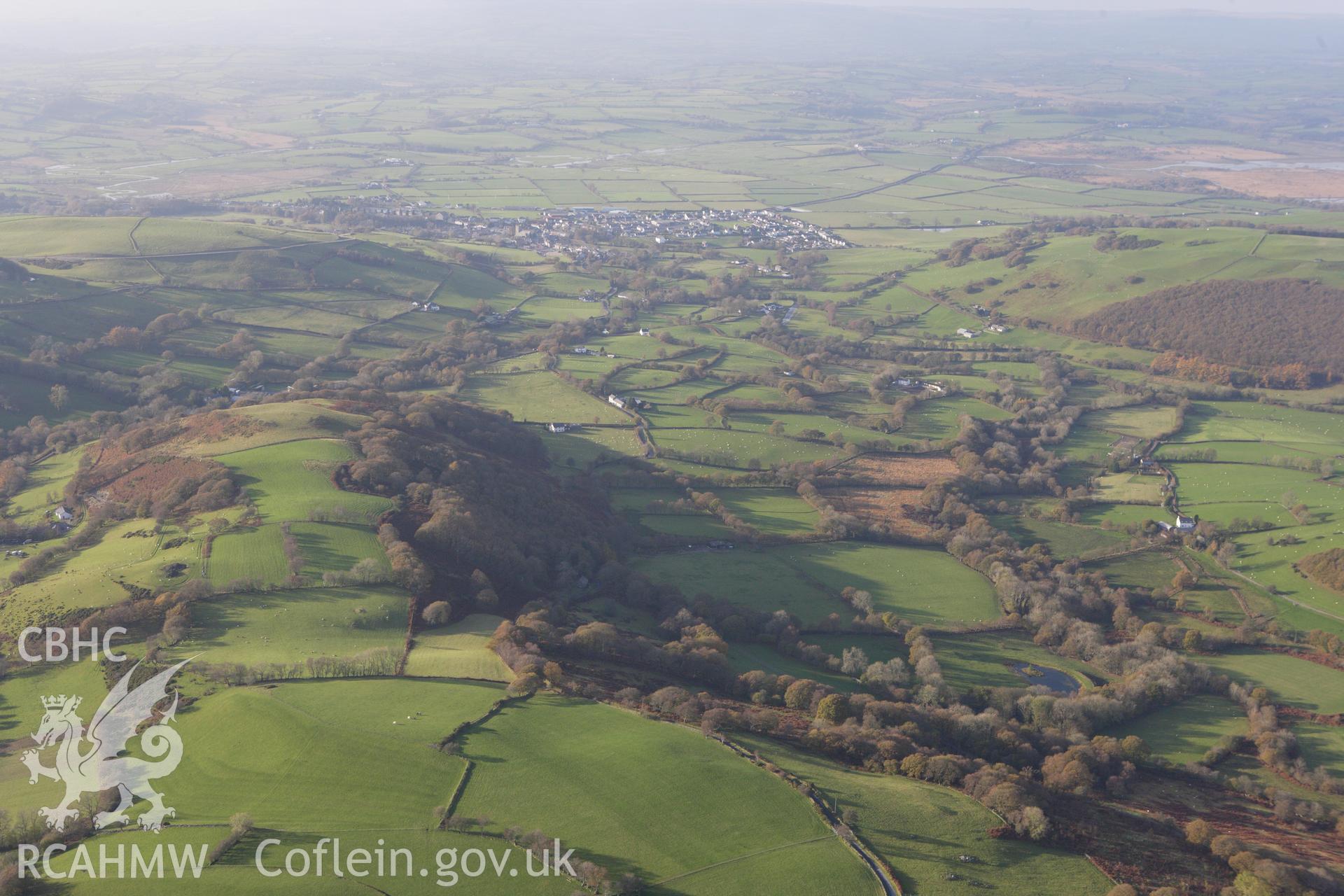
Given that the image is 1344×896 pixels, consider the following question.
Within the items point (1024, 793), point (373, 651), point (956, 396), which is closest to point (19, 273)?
point (373, 651)

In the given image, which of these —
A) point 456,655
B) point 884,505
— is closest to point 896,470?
point 884,505

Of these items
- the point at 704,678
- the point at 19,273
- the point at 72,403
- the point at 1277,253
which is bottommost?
the point at 704,678

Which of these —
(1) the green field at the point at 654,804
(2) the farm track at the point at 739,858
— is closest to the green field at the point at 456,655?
(1) the green field at the point at 654,804

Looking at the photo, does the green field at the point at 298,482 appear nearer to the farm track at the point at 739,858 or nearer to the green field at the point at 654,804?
the green field at the point at 654,804

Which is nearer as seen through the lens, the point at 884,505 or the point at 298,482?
the point at 298,482

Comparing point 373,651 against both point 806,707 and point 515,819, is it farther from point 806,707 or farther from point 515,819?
point 806,707

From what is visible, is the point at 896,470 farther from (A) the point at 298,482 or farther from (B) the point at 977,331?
(A) the point at 298,482

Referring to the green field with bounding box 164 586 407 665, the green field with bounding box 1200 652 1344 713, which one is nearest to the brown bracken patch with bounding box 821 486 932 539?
the green field with bounding box 1200 652 1344 713

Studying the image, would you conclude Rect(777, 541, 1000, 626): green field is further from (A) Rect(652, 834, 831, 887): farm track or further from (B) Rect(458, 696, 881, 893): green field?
A: (A) Rect(652, 834, 831, 887): farm track
